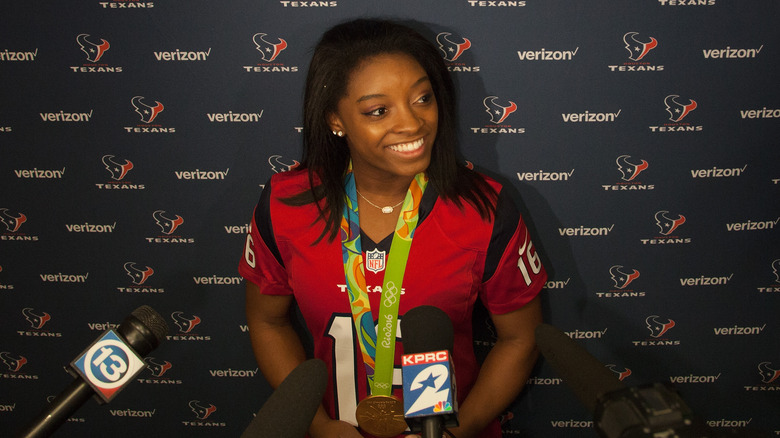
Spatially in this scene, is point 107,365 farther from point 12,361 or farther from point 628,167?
point 12,361

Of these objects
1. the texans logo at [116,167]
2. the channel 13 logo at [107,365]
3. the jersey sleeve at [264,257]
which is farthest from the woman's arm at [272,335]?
the channel 13 logo at [107,365]

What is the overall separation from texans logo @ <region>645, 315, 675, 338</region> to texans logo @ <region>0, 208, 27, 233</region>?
8.86ft

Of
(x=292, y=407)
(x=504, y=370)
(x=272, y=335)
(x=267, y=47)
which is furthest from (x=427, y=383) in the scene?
(x=267, y=47)

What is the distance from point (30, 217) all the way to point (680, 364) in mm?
2889

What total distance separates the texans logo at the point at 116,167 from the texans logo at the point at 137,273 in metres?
0.40

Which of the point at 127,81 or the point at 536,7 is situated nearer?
the point at 536,7

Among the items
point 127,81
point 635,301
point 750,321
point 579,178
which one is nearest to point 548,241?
point 579,178

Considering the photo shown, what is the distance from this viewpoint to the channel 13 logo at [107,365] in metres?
0.98

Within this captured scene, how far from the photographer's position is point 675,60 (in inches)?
74.9

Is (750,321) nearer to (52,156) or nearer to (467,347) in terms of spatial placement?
(467,347)

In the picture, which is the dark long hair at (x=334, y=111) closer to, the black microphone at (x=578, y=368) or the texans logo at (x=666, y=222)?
the black microphone at (x=578, y=368)

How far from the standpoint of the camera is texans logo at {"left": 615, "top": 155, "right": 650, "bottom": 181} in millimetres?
2037

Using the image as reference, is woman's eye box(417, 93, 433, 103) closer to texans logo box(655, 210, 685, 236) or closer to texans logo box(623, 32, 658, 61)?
texans logo box(623, 32, 658, 61)

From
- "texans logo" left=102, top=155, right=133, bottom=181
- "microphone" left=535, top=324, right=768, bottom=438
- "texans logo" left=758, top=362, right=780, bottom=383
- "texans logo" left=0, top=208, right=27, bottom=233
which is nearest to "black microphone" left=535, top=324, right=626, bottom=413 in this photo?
→ "microphone" left=535, top=324, right=768, bottom=438
